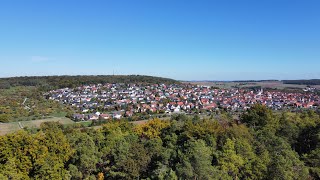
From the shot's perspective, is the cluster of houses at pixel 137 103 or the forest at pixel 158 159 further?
the cluster of houses at pixel 137 103

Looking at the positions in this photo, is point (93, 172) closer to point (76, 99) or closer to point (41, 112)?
point (41, 112)

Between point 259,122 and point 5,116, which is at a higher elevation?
point 259,122

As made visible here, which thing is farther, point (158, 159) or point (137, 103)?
point (137, 103)

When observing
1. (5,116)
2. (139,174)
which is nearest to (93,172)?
(139,174)

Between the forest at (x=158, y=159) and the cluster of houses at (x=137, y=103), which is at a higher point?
the forest at (x=158, y=159)

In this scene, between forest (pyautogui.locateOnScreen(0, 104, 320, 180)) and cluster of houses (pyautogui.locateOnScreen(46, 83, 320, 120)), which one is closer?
forest (pyautogui.locateOnScreen(0, 104, 320, 180))

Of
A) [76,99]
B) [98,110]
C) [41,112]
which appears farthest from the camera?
[76,99]

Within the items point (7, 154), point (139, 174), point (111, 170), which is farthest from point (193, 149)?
point (7, 154)

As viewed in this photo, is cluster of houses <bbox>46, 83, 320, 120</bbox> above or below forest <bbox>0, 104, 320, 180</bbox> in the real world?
below

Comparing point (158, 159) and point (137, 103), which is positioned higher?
point (158, 159)

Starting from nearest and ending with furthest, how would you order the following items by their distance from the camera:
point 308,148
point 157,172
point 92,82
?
point 157,172, point 308,148, point 92,82

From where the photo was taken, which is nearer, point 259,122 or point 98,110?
point 259,122
